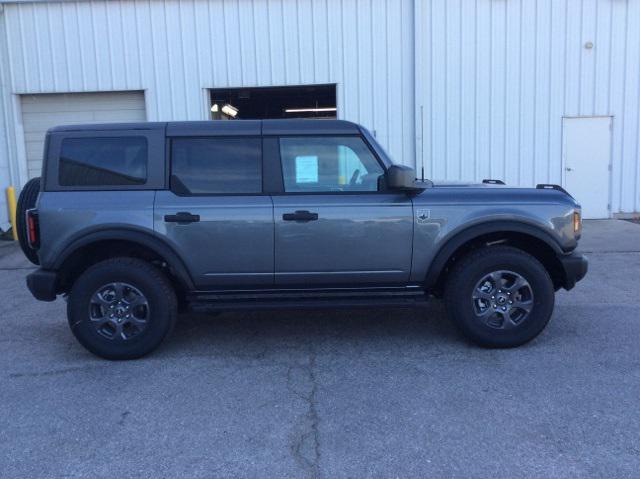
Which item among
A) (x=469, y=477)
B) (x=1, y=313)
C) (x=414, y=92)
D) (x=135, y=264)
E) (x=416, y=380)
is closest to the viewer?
(x=469, y=477)

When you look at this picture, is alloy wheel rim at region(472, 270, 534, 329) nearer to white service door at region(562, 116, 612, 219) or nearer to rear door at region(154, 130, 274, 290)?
rear door at region(154, 130, 274, 290)

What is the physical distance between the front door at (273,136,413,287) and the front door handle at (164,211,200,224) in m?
0.65

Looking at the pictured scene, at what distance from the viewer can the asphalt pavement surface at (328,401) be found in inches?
134

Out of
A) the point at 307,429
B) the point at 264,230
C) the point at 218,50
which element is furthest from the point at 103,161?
the point at 218,50

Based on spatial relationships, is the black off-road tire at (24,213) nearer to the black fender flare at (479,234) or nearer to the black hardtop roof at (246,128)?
the black hardtop roof at (246,128)

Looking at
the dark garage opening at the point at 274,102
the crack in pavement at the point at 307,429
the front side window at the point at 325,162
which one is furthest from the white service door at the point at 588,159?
the crack in pavement at the point at 307,429

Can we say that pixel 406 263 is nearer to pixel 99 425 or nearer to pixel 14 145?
pixel 99 425

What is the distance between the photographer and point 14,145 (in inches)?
477

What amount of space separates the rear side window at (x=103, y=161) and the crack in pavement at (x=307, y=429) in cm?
202

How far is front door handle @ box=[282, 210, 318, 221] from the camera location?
4.94 metres

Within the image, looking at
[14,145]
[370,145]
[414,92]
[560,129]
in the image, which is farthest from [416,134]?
[14,145]

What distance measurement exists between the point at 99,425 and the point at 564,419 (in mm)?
2897

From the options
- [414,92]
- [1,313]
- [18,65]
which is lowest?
[1,313]

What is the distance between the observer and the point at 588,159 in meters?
12.2
